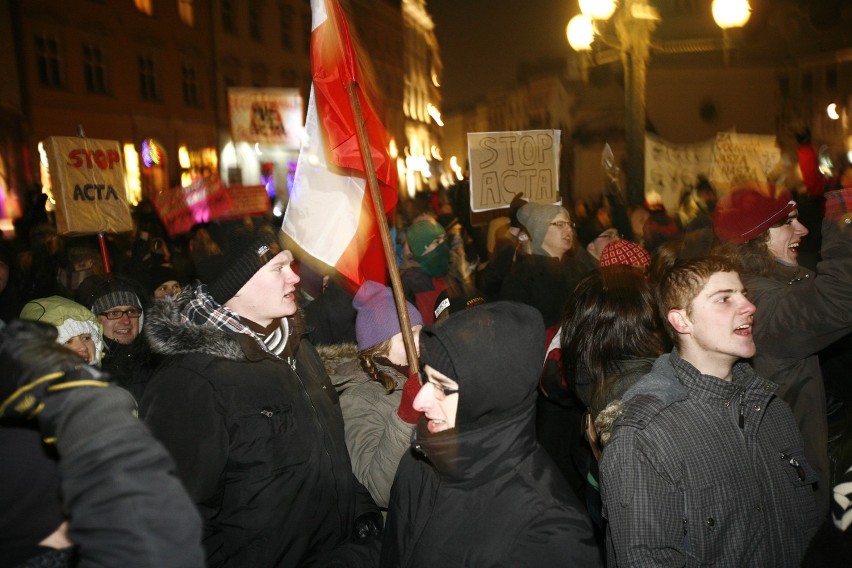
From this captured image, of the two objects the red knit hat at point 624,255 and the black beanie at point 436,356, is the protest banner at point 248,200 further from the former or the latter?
the black beanie at point 436,356

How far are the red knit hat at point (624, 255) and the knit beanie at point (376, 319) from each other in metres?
1.60

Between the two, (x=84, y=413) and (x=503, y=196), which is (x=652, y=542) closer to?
(x=84, y=413)

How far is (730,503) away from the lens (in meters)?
2.19

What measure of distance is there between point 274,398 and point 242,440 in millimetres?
196

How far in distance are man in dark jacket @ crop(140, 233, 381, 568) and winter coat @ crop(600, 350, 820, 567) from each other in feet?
3.49

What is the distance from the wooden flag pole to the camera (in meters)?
2.94

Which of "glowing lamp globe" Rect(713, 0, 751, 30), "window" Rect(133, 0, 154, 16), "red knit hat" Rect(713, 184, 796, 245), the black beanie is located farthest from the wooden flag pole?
"window" Rect(133, 0, 154, 16)

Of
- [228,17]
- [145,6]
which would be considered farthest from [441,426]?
[228,17]

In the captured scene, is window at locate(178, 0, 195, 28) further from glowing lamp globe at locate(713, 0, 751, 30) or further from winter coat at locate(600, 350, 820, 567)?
winter coat at locate(600, 350, 820, 567)

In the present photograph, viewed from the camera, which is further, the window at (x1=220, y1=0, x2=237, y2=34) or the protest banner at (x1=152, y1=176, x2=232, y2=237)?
the window at (x1=220, y1=0, x2=237, y2=34)

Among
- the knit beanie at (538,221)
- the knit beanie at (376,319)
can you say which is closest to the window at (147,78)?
the knit beanie at (538,221)

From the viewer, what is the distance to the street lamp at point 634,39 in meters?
8.27

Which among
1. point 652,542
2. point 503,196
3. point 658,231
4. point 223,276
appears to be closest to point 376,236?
point 223,276

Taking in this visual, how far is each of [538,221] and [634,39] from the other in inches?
167
